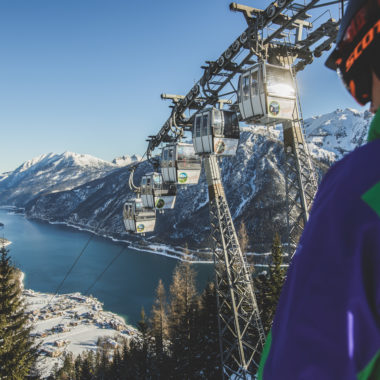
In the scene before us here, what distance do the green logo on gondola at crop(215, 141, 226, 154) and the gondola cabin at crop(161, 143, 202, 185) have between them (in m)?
2.52

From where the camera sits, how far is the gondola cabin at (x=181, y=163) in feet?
33.4

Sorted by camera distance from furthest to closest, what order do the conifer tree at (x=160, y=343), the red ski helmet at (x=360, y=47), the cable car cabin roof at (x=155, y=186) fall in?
the conifer tree at (x=160, y=343) → the cable car cabin roof at (x=155, y=186) → the red ski helmet at (x=360, y=47)

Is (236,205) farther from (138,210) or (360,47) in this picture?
(360,47)

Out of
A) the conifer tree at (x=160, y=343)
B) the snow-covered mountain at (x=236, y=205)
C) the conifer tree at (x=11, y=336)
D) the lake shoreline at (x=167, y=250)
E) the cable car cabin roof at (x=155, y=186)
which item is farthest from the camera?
the snow-covered mountain at (x=236, y=205)

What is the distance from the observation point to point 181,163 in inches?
403

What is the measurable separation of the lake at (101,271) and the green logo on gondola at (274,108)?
127ft

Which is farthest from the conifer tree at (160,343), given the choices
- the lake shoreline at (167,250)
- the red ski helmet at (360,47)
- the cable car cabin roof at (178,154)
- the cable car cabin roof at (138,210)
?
the lake shoreline at (167,250)

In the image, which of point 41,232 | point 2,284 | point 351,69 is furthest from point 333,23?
point 41,232

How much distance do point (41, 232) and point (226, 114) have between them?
460ft

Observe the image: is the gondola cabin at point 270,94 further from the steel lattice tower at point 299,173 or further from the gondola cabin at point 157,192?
the gondola cabin at point 157,192

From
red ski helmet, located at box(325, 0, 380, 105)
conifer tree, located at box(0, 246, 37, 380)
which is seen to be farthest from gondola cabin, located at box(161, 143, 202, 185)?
red ski helmet, located at box(325, 0, 380, 105)

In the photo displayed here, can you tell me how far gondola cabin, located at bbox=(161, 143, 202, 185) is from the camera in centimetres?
1019

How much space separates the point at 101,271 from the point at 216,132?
71565 mm

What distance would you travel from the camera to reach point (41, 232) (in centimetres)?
12688
